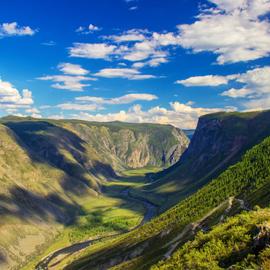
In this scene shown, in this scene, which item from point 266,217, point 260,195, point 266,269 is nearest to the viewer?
point 266,269

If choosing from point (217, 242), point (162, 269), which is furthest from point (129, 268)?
point (217, 242)

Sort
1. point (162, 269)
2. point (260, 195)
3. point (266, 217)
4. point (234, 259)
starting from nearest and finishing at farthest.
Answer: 1. point (234, 259)
2. point (266, 217)
3. point (162, 269)
4. point (260, 195)

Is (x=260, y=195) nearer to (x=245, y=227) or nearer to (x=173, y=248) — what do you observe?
(x=173, y=248)

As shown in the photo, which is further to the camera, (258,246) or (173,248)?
(173,248)

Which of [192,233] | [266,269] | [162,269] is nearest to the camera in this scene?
[266,269]

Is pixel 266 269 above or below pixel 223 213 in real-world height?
above

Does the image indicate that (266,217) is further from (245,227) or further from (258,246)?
(258,246)

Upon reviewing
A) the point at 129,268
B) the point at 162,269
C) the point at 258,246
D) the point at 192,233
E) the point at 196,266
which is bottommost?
the point at 129,268

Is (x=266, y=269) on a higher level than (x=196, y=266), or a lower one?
higher

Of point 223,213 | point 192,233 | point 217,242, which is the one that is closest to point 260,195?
point 223,213
